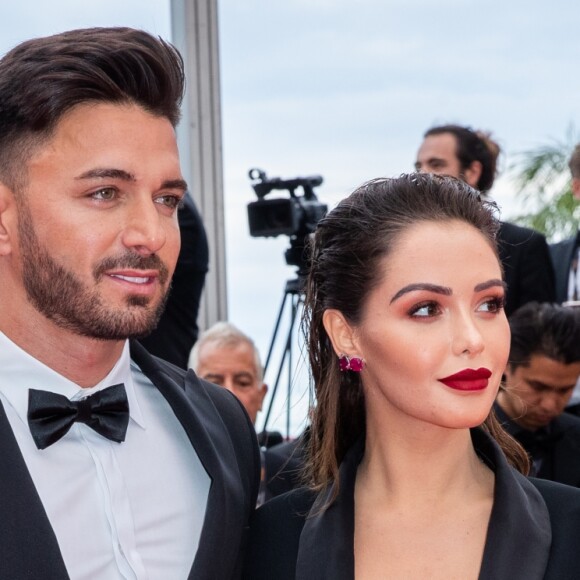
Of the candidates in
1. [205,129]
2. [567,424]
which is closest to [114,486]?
[567,424]

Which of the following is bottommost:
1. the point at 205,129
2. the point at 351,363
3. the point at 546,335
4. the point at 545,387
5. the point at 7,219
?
the point at 545,387

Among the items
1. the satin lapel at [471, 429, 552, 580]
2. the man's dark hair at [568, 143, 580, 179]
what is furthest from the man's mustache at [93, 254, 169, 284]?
the man's dark hair at [568, 143, 580, 179]

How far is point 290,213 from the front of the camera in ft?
12.8

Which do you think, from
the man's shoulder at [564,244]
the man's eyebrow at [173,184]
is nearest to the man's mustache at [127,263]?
the man's eyebrow at [173,184]

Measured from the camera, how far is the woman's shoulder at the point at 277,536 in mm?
2016

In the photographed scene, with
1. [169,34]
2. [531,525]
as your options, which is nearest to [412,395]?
[531,525]

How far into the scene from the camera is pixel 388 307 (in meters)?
1.99

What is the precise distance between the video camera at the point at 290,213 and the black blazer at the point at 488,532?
1834 mm

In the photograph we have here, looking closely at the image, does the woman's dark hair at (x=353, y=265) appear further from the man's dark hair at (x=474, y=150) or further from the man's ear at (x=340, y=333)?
the man's dark hair at (x=474, y=150)

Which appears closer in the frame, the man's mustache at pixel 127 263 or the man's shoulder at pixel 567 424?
the man's mustache at pixel 127 263

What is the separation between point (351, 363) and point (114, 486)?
1.59 feet

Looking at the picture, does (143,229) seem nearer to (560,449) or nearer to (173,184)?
(173,184)

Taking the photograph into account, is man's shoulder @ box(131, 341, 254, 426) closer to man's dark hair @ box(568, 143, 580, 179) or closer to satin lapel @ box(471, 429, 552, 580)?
satin lapel @ box(471, 429, 552, 580)

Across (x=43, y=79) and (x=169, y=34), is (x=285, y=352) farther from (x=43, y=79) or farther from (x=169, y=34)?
(x=43, y=79)
